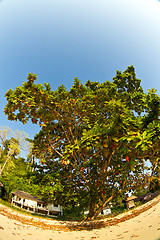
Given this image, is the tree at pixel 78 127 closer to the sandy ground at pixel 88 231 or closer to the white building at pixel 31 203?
the sandy ground at pixel 88 231

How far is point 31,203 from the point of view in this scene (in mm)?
24797

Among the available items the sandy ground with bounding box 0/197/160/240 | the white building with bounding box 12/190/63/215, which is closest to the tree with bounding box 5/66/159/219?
the sandy ground with bounding box 0/197/160/240

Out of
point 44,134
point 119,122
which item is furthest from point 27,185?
point 119,122

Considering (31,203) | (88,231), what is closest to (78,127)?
(88,231)

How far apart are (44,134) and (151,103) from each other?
7409 millimetres

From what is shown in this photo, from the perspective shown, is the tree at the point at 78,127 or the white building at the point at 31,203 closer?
the tree at the point at 78,127

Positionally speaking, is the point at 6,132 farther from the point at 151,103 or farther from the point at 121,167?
the point at 151,103

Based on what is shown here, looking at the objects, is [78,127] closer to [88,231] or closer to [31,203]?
[88,231]

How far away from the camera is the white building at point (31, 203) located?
2342 centimetres

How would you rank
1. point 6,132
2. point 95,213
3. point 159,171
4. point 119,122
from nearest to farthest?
point 119,122
point 95,213
point 159,171
point 6,132

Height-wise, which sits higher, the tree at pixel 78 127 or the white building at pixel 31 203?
the tree at pixel 78 127

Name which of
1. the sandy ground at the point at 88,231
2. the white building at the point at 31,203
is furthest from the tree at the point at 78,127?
the white building at the point at 31,203

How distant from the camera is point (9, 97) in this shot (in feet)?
22.4

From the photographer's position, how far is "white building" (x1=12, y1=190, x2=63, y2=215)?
76.8ft
